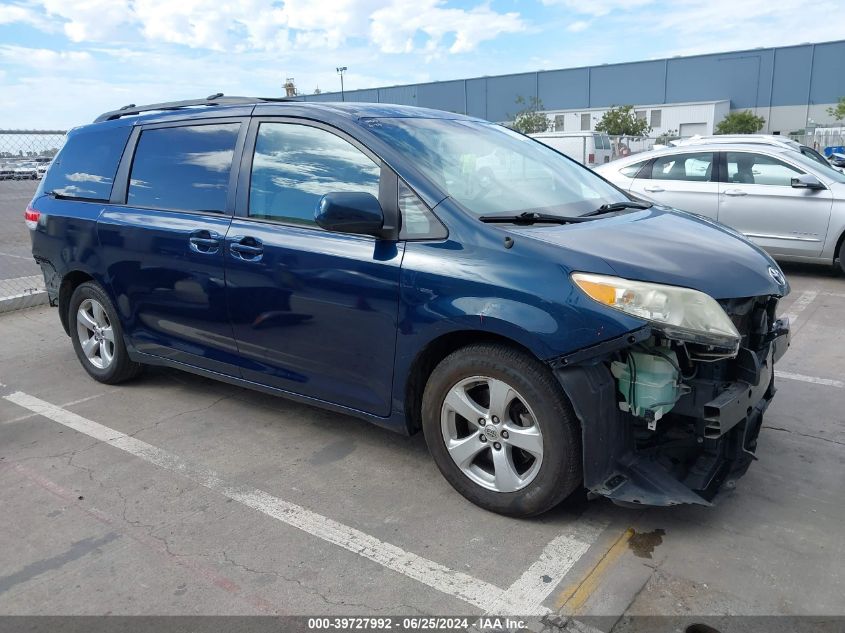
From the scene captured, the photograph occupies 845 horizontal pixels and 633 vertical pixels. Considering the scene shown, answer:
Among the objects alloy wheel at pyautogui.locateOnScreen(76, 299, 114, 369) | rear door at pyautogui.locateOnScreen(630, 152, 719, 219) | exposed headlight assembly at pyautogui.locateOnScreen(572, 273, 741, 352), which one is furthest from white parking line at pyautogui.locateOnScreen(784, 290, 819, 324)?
alloy wheel at pyautogui.locateOnScreen(76, 299, 114, 369)

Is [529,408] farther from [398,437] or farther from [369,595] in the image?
[398,437]

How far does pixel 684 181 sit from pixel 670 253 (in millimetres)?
6472

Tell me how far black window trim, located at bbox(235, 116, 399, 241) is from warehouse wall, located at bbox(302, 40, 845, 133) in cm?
5937

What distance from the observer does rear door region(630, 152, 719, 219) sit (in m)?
8.66

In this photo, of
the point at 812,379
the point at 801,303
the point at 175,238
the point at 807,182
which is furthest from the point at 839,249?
the point at 175,238

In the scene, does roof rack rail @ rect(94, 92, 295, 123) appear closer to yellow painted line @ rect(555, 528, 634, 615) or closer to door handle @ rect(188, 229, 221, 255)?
door handle @ rect(188, 229, 221, 255)

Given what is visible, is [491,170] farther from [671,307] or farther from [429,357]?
[671,307]

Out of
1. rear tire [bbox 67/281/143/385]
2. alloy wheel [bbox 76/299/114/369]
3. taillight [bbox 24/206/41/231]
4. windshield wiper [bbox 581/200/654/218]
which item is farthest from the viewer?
taillight [bbox 24/206/41/231]

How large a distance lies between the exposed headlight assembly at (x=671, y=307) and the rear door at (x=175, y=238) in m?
2.14

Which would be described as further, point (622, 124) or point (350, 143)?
point (622, 124)

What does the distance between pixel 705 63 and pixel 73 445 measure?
230 ft

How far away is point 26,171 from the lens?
42.9 ft

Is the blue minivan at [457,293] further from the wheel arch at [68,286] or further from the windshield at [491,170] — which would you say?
the wheel arch at [68,286]

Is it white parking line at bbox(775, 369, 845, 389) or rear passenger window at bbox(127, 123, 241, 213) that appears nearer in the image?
rear passenger window at bbox(127, 123, 241, 213)
